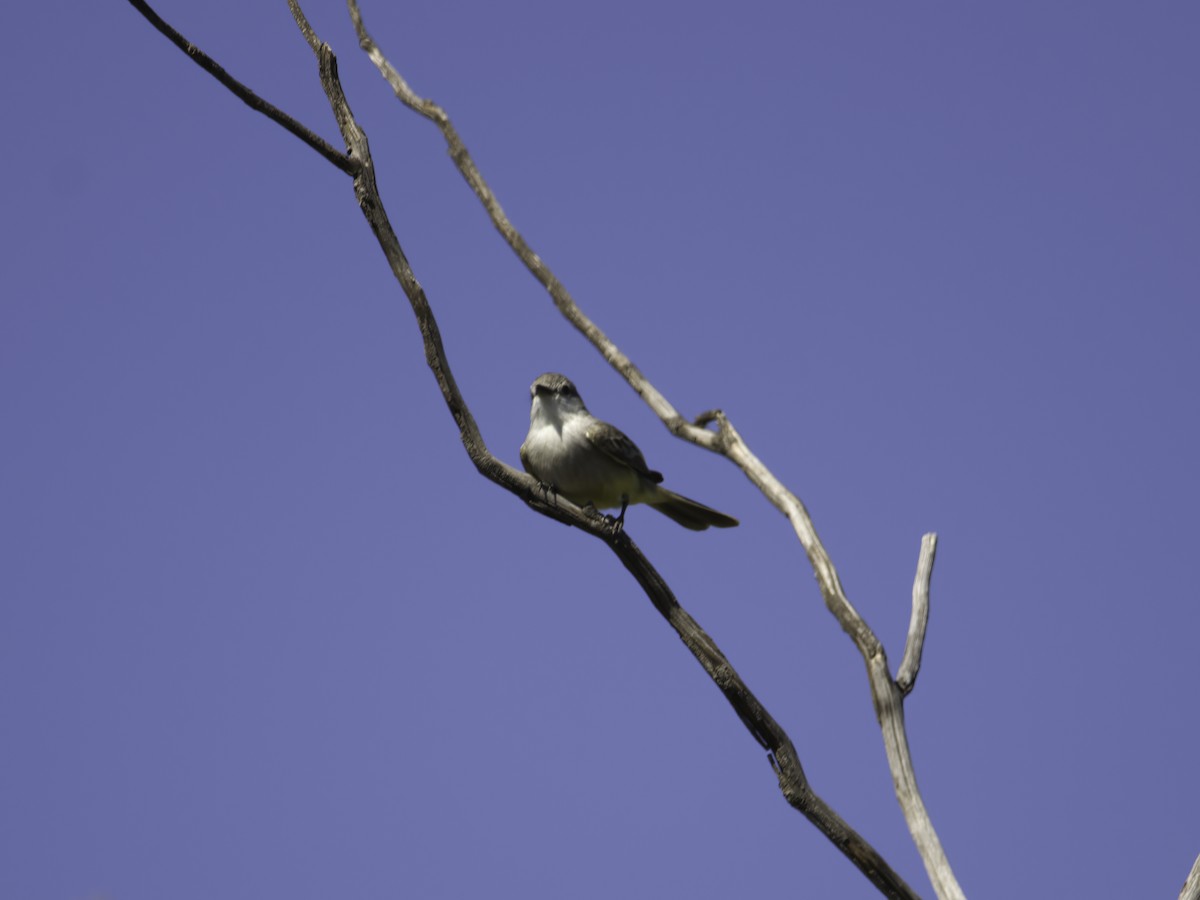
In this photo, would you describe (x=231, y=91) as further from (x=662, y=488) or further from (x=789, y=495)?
(x=662, y=488)

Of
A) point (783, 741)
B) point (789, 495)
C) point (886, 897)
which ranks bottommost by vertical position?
point (886, 897)

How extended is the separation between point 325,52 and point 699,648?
2.62 metres

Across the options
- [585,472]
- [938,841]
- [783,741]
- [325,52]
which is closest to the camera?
[938,841]

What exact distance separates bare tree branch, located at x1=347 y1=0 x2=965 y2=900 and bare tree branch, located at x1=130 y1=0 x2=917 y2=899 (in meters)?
0.14

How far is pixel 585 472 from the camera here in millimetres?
6781

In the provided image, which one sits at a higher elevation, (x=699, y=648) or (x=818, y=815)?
(x=699, y=648)

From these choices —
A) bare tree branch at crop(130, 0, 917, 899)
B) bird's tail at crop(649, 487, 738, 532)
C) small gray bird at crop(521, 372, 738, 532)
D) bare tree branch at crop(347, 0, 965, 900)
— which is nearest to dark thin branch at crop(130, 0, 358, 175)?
bare tree branch at crop(130, 0, 917, 899)

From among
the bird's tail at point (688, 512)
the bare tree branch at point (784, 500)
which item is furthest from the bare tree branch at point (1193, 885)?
the bird's tail at point (688, 512)

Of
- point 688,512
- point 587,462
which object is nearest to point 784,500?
point 587,462

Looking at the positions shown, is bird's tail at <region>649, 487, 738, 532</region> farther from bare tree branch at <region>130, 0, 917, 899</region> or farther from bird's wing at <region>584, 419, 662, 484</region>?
bare tree branch at <region>130, 0, 917, 899</region>

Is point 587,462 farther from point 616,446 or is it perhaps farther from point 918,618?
point 918,618

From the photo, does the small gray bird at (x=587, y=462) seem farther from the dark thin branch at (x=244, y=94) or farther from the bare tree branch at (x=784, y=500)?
the dark thin branch at (x=244, y=94)

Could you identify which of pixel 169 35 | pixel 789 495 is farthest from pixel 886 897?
pixel 169 35

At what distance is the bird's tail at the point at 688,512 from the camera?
23.4ft
